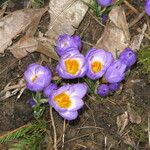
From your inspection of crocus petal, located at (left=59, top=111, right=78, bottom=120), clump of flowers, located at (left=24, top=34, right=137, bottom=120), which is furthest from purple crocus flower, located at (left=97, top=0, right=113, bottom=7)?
crocus petal, located at (left=59, top=111, right=78, bottom=120)

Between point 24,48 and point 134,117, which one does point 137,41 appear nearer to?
point 134,117

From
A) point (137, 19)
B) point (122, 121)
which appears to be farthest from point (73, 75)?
point (137, 19)

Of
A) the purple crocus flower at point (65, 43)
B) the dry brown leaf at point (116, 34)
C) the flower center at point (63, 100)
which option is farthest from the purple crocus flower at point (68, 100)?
the dry brown leaf at point (116, 34)

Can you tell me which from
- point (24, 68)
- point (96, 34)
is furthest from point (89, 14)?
point (24, 68)

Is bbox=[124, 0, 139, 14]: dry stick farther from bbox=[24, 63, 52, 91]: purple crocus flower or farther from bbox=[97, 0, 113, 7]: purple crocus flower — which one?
bbox=[24, 63, 52, 91]: purple crocus flower

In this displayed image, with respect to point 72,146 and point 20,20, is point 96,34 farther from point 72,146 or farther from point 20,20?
point 72,146
